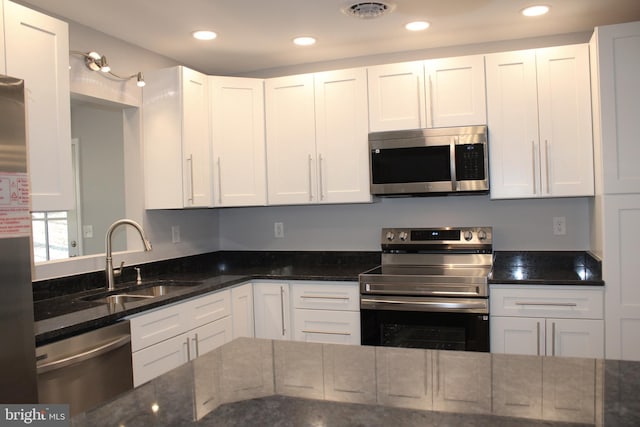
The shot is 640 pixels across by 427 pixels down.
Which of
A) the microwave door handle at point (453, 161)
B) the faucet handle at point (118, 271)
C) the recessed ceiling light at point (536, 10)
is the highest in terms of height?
the recessed ceiling light at point (536, 10)

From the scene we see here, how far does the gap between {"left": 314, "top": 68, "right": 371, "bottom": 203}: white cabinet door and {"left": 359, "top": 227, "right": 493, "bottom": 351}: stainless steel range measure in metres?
0.58

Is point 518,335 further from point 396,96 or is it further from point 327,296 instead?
point 396,96

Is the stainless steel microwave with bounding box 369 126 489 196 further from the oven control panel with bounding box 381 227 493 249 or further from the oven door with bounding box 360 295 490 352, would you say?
the oven door with bounding box 360 295 490 352

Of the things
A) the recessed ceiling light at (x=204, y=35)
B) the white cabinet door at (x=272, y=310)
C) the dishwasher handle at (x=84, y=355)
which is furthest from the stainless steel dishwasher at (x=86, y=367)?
the recessed ceiling light at (x=204, y=35)

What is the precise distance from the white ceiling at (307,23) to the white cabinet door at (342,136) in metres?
0.26

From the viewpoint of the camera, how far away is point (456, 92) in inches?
130

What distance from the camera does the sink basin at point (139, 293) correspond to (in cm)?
287

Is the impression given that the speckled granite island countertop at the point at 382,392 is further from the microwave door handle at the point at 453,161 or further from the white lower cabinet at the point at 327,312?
the microwave door handle at the point at 453,161

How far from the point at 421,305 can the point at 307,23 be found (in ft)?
5.74

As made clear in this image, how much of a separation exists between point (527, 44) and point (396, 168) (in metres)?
1.20

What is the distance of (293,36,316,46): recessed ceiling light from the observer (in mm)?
3334

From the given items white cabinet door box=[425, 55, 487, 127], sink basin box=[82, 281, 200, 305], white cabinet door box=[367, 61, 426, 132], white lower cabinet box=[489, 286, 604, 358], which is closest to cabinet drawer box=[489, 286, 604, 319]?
white lower cabinet box=[489, 286, 604, 358]

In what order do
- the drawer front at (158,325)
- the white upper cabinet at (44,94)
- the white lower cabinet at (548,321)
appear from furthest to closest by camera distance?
1. the white lower cabinet at (548,321)
2. the drawer front at (158,325)
3. the white upper cabinet at (44,94)

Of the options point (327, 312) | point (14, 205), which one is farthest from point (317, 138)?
point (14, 205)
